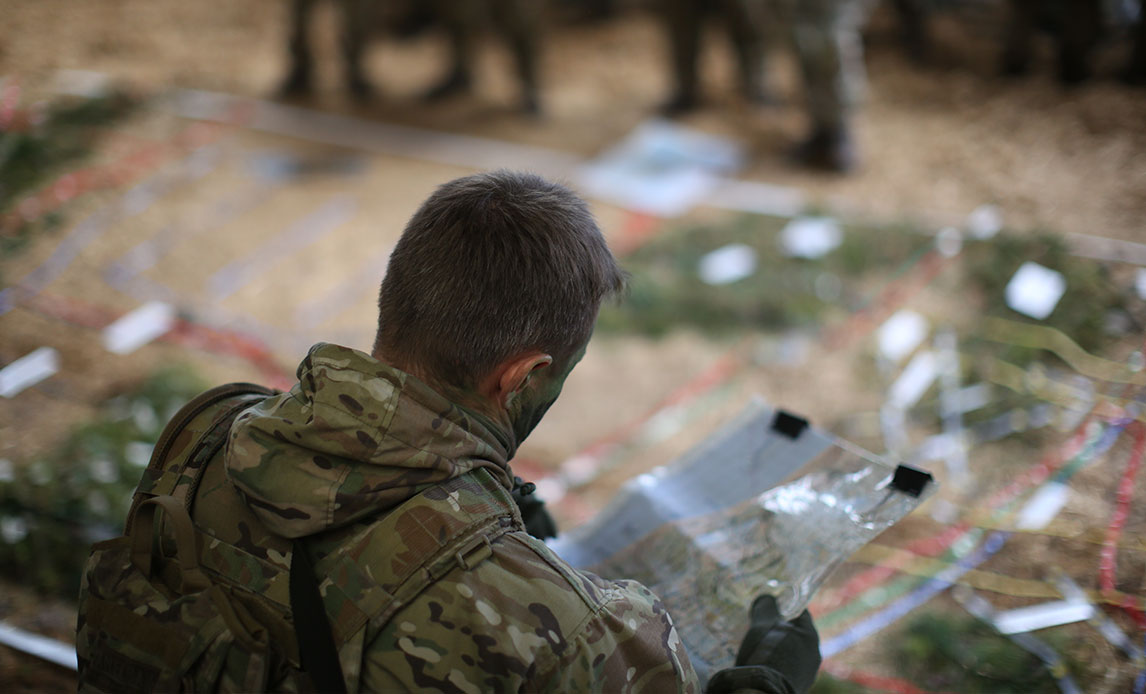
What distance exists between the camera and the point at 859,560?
2.50 meters

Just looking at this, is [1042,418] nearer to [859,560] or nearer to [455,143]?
[859,560]

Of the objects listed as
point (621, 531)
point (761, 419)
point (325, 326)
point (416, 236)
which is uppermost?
point (416, 236)

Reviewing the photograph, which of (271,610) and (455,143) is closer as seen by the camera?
(271,610)

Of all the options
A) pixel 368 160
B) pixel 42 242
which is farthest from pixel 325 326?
pixel 368 160

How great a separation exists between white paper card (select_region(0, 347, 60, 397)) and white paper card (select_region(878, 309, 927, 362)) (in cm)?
289

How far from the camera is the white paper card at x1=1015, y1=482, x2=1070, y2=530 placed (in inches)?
95.3

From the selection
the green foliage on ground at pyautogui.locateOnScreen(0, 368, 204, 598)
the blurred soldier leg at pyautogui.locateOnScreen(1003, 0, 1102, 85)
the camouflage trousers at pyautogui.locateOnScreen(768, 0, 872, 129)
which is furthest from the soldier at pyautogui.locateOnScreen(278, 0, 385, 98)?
the blurred soldier leg at pyautogui.locateOnScreen(1003, 0, 1102, 85)

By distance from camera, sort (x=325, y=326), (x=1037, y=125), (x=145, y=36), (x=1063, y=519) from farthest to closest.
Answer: (x=145, y=36) → (x=1037, y=125) → (x=325, y=326) → (x=1063, y=519)

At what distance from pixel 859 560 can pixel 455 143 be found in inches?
146

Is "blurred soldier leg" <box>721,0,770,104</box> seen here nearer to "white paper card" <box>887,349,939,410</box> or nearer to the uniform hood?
"white paper card" <box>887,349,939,410</box>

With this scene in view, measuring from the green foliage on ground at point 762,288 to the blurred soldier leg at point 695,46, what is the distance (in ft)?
5.71

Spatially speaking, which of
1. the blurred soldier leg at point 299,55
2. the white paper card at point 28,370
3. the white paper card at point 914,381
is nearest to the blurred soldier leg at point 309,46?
the blurred soldier leg at point 299,55

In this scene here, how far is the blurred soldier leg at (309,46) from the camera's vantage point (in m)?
5.93

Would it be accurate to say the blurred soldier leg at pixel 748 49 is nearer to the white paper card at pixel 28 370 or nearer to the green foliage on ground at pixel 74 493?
the green foliage on ground at pixel 74 493
